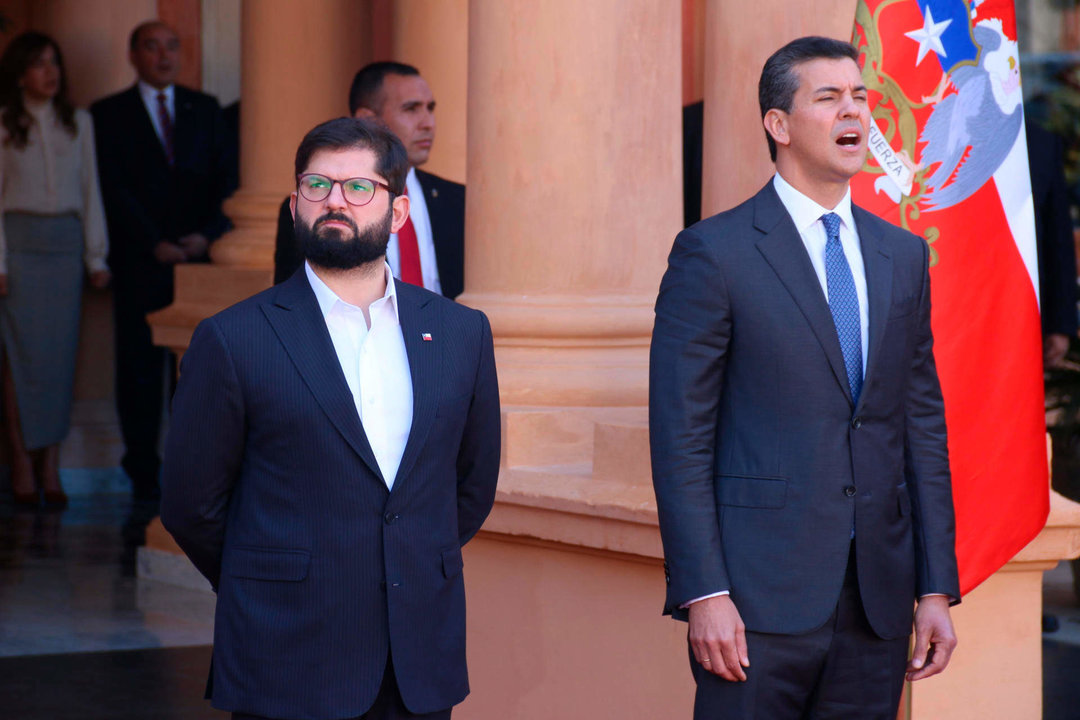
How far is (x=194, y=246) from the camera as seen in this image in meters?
9.67

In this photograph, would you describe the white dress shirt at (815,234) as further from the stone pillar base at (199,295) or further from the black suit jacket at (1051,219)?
the stone pillar base at (199,295)

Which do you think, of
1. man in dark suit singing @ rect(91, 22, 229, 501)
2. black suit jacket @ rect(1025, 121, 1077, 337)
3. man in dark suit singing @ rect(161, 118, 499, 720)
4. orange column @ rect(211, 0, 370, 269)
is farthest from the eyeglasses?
man in dark suit singing @ rect(91, 22, 229, 501)

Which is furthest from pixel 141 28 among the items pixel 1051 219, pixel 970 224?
pixel 970 224

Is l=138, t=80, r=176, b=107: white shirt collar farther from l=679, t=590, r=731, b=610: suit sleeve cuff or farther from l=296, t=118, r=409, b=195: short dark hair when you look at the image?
l=679, t=590, r=731, b=610: suit sleeve cuff

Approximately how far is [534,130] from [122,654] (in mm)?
2839

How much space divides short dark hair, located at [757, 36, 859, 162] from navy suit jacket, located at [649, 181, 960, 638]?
0.24m

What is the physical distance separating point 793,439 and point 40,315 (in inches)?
304

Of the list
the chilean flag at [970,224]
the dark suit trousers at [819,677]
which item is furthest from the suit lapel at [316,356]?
the chilean flag at [970,224]

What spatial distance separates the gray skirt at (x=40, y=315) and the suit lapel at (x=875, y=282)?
24.8ft

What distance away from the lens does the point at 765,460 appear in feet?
10.3

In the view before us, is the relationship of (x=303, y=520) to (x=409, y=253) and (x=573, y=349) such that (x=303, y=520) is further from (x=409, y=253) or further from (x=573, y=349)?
(x=409, y=253)

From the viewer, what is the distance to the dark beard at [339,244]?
3.12 m

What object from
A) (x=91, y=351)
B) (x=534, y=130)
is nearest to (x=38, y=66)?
(x=91, y=351)

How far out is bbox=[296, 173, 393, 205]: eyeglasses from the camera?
3.14 metres
